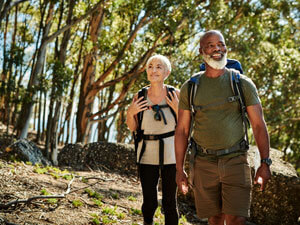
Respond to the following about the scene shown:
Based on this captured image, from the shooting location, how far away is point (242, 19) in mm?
17234

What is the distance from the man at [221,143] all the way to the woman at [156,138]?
71cm

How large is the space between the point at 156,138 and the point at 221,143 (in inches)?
44.6

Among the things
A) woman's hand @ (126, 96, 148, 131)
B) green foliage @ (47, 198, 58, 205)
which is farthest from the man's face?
green foliage @ (47, 198, 58, 205)

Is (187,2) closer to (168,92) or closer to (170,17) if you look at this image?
(170,17)

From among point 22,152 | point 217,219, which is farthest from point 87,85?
point 217,219

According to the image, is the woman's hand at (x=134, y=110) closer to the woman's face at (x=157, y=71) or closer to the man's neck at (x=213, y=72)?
the woman's face at (x=157, y=71)

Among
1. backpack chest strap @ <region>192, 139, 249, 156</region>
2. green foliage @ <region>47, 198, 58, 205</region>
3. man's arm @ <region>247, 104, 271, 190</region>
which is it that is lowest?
green foliage @ <region>47, 198, 58, 205</region>

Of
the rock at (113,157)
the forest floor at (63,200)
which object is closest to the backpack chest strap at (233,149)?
the forest floor at (63,200)

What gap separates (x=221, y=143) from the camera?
331cm

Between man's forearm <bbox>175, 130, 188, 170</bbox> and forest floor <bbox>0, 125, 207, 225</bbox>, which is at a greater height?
man's forearm <bbox>175, 130, 188, 170</bbox>

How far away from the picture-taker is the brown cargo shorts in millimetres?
3211

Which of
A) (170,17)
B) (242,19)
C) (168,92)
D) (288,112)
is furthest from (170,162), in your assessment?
(288,112)

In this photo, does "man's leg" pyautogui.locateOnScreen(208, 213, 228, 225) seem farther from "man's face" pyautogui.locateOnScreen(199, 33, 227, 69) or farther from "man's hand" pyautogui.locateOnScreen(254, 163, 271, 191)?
"man's face" pyautogui.locateOnScreen(199, 33, 227, 69)

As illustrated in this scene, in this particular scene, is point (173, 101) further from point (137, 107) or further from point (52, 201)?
point (52, 201)
